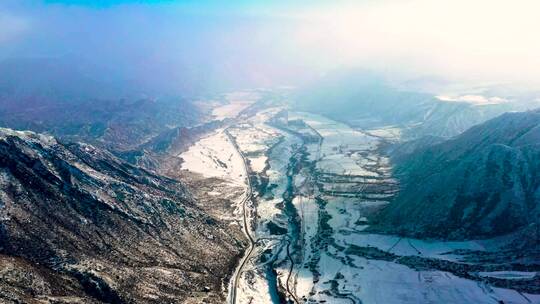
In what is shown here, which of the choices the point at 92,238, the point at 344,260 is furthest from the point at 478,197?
the point at 92,238

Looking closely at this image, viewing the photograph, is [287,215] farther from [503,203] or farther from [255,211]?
[503,203]

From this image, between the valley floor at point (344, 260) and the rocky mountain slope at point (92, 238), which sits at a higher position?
the rocky mountain slope at point (92, 238)

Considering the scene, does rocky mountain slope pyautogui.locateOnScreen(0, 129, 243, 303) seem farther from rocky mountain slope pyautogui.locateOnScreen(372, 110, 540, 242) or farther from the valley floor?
rocky mountain slope pyautogui.locateOnScreen(372, 110, 540, 242)

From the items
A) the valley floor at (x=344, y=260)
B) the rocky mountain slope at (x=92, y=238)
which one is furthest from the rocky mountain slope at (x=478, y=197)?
the rocky mountain slope at (x=92, y=238)

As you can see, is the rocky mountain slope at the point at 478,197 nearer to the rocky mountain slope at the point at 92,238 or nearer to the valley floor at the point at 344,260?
the valley floor at the point at 344,260

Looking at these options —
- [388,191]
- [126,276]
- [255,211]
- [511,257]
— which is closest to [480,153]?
[388,191]

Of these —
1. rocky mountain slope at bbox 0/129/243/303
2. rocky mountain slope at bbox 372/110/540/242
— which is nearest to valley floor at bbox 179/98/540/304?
rocky mountain slope at bbox 372/110/540/242
